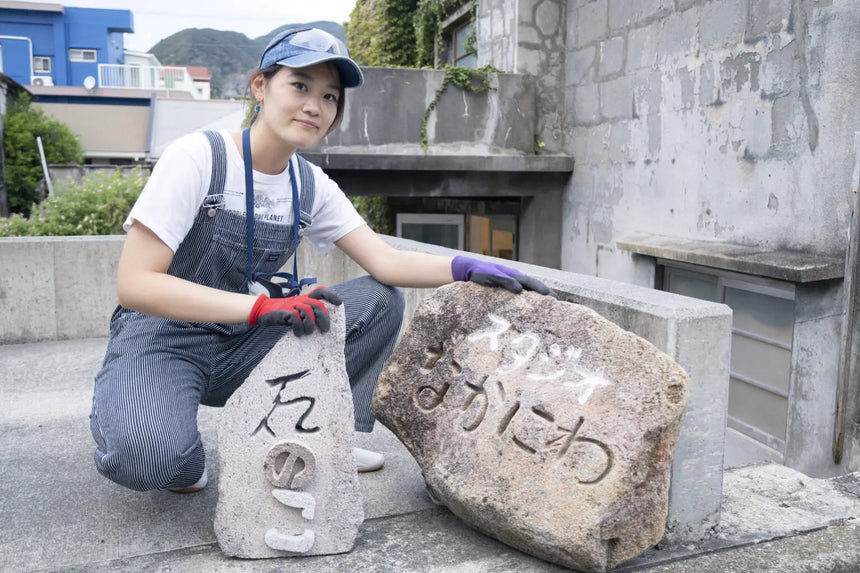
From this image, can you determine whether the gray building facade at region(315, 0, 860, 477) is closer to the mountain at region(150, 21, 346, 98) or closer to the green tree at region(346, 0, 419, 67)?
the green tree at region(346, 0, 419, 67)

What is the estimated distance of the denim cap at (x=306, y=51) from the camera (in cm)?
227

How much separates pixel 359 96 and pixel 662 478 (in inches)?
212

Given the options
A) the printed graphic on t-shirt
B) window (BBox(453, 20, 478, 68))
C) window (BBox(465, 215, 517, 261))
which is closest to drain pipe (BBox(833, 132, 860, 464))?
the printed graphic on t-shirt

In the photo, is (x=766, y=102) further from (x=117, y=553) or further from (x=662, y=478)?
(x=117, y=553)

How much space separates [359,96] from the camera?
6.74m

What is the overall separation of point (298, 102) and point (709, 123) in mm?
3916

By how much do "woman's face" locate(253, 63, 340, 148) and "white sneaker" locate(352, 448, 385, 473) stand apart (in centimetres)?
115

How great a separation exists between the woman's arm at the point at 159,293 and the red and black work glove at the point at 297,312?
0.14ft

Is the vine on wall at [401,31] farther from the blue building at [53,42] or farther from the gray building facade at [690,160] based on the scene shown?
the blue building at [53,42]

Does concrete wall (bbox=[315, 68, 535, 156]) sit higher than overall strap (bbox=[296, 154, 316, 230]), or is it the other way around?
concrete wall (bbox=[315, 68, 535, 156])

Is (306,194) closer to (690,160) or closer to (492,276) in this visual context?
(492,276)

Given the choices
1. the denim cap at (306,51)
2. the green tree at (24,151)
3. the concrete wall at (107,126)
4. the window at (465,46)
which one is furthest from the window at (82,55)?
the denim cap at (306,51)

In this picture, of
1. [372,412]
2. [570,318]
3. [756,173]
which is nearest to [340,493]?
[372,412]

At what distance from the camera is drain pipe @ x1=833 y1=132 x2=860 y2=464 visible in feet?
13.6
